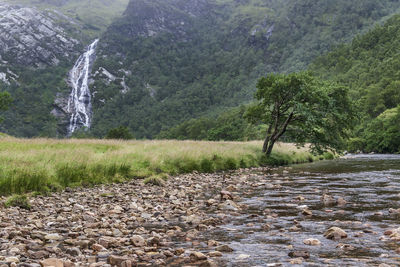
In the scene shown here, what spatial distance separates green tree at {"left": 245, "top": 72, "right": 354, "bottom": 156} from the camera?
2839 cm

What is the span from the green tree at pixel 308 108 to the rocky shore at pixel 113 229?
61.0 ft

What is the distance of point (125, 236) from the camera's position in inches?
299

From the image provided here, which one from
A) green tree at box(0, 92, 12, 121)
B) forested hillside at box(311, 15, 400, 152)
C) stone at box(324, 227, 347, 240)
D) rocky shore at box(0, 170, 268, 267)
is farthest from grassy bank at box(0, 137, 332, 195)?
green tree at box(0, 92, 12, 121)

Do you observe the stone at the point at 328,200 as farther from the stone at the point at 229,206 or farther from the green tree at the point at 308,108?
the green tree at the point at 308,108

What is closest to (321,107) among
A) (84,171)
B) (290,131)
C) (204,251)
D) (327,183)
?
(290,131)

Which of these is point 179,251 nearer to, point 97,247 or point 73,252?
point 97,247

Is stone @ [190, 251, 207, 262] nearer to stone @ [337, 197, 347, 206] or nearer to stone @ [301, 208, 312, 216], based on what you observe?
stone @ [301, 208, 312, 216]

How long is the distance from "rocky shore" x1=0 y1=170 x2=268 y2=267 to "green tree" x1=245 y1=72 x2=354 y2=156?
18.6m

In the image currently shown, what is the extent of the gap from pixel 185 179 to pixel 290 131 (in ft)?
57.0

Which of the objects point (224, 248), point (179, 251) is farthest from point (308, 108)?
point (179, 251)

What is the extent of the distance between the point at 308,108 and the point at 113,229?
23762 millimetres

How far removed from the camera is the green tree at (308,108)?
2839cm

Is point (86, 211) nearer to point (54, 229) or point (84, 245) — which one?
point (54, 229)

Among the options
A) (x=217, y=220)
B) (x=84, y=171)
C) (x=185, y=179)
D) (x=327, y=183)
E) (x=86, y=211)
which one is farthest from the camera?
(x=185, y=179)
